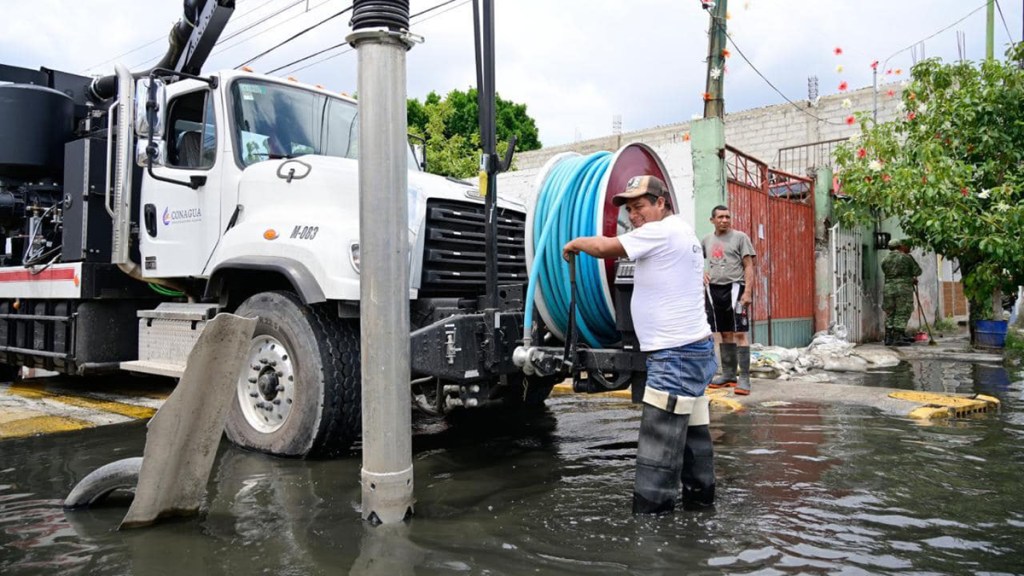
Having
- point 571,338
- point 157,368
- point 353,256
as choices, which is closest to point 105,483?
point 353,256

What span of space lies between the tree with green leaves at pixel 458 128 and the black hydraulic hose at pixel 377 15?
13.0m

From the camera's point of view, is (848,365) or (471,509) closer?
(471,509)

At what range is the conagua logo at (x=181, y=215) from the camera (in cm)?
557

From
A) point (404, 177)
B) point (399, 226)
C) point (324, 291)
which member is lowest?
point (324, 291)

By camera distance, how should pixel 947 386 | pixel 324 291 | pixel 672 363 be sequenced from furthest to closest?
pixel 947 386 → pixel 324 291 → pixel 672 363

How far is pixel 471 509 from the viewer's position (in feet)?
12.2

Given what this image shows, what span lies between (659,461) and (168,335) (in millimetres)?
4241

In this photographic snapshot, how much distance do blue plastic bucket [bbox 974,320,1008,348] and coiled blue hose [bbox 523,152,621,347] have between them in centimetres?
1003

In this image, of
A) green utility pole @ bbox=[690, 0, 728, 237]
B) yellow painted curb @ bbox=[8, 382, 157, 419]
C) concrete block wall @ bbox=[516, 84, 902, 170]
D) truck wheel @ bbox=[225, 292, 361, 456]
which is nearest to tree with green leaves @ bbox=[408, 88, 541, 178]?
concrete block wall @ bbox=[516, 84, 902, 170]

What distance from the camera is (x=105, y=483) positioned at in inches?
148

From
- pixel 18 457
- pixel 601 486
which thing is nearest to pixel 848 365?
pixel 601 486

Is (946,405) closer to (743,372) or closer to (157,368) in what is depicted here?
(743,372)

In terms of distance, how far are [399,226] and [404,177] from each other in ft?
0.76

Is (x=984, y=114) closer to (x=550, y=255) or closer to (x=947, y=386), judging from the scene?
(x=947, y=386)
